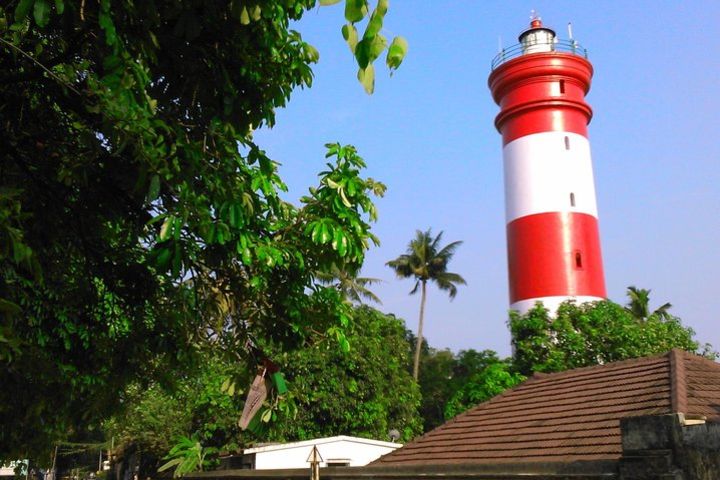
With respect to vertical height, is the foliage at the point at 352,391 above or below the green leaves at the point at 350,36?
above

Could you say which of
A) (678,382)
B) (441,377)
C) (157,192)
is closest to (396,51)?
(157,192)

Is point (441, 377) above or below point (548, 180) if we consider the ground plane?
below

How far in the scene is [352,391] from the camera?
28.8 metres

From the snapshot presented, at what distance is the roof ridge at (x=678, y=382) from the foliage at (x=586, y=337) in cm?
1070

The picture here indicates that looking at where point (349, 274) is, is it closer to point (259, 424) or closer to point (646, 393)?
point (259, 424)

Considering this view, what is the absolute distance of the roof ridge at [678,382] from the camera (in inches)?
425

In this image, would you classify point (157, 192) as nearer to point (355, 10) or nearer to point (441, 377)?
point (355, 10)

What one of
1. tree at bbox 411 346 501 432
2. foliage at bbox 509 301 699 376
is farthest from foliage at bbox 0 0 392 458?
tree at bbox 411 346 501 432

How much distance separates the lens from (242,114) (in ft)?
19.7

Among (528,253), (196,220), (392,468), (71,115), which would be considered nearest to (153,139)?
(196,220)

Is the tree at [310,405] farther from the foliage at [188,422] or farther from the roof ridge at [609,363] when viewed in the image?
the roof ridge at [609,363]

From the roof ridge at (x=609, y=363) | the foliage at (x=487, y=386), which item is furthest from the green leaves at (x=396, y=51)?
the foliage at (x=487, y=386)

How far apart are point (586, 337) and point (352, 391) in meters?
9.28

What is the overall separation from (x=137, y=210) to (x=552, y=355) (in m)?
20.6
